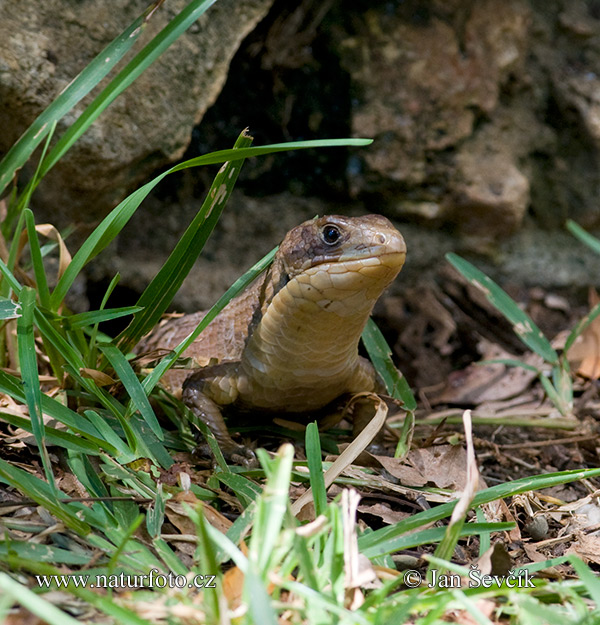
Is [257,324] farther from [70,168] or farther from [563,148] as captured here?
[563,148]

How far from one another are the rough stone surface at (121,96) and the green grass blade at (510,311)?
5.01 feet

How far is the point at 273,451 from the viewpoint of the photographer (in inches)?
124

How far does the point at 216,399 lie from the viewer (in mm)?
3100

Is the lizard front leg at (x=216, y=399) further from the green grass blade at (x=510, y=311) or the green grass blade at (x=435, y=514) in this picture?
the green grass blade at (x=510, y=311)

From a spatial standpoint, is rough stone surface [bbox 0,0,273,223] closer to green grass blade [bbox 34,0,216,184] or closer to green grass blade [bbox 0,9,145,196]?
green grass blade [bbox 0,9,145,196]

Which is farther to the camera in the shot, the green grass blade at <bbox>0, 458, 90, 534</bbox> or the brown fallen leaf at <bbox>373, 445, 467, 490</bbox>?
the brown fallen leaf at <bbox>373, 445, 467, 490</bbox>

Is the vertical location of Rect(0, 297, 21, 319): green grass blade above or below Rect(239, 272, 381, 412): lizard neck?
above

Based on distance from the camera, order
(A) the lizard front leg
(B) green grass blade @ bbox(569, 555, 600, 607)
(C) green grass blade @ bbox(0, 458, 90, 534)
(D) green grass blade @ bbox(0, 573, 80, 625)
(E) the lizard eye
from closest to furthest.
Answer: (D) green grass blade @ bbox(0, 573, 80, 625)
(B) green grass blade @ bbox(569, 555, 600, 607)
(C) green grass blade @ bbox(0, 458, 90, 534)
(E) the lizard eye
(A) the lizard front leg

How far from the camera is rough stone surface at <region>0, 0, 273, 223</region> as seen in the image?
10.6 ft

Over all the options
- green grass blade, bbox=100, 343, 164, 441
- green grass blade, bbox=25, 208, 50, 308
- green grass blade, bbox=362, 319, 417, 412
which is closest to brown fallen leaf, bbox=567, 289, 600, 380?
green grass blade, bbox=362, 319, 417, 412

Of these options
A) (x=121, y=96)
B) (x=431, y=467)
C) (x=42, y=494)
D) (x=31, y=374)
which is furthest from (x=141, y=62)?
(x=431, y=467)

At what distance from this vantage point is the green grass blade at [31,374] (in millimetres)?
2125

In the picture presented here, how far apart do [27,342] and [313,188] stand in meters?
2.51

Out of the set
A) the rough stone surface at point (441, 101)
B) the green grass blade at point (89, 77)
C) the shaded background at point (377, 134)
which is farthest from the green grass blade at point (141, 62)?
the rough stone surface at point (441, 101)
